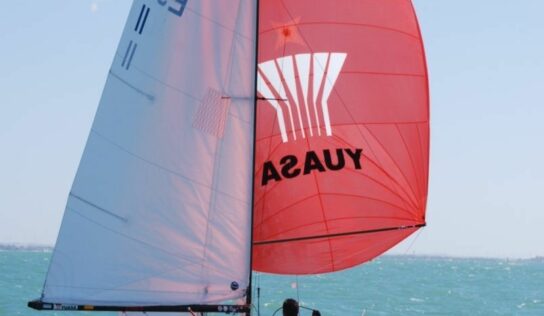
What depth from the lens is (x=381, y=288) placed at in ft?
260

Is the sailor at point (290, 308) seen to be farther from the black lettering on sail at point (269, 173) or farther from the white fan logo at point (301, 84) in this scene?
the white fan logo at point (301, 84)

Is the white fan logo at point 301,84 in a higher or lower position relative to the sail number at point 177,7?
lower

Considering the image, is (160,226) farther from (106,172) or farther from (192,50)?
(192,50)

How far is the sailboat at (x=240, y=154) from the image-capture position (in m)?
11.5

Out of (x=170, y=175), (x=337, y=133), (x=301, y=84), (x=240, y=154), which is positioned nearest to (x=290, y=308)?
(x=240, y=154)

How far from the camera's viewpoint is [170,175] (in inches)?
459

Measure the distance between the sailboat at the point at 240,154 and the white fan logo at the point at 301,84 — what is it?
1 cm

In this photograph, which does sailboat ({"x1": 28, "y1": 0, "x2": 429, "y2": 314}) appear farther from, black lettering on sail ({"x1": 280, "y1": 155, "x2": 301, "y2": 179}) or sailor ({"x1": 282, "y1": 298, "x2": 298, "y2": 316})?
sailor ({"x1": 282, "y1": 298, "x2": 298, "y2": 316})

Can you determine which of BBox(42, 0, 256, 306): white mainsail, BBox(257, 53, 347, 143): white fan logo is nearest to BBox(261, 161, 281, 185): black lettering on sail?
BBox(257, 53, 347, 143): white fan logo

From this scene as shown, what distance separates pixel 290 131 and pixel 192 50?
1.53 meters

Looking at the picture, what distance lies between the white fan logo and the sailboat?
15 millimetres

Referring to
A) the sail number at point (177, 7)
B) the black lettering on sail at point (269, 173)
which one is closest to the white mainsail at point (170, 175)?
the sail number at point (177, 7)

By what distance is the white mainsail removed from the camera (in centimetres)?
1145

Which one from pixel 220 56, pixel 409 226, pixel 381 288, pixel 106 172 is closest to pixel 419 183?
pixel 409 226
